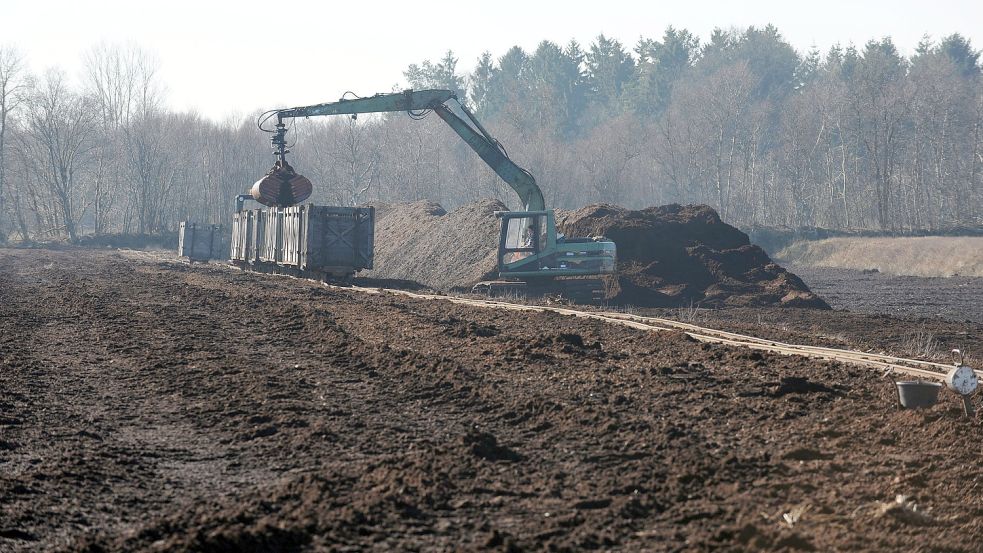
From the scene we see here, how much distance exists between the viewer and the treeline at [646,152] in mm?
75312

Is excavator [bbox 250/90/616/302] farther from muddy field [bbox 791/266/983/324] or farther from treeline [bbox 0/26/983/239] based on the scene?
treeline [bbox 0/26/983/239]

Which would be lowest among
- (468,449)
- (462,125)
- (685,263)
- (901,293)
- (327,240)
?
(468,449)

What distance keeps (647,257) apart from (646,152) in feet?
222

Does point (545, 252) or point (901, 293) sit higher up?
point (545, 252)

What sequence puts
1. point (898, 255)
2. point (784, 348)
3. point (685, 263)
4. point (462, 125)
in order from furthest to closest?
point (898, 255)
point (685, 263)
point (462, 125)
point (784, 348)

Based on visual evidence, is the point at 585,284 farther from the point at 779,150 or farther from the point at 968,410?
the point at 779,150

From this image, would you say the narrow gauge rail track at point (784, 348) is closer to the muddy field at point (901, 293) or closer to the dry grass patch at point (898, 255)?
the muddy field at point (901, 293)

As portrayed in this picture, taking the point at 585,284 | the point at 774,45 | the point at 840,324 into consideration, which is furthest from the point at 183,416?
the point at 774,45

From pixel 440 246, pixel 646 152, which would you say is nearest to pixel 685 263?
pixel 440 246

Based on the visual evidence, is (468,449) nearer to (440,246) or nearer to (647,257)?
(647,257)

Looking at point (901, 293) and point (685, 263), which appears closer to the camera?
point (685, 263)

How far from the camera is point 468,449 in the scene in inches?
356

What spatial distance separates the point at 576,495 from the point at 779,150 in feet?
282

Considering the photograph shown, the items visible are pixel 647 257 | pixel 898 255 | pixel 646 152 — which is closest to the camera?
pixel 647 257
